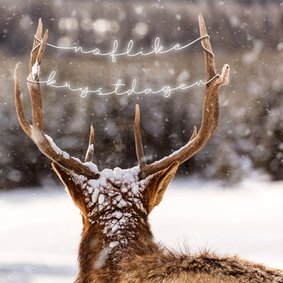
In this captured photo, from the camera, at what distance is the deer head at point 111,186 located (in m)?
3.99

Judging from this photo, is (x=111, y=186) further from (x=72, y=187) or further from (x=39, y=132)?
(x=39, y=132)

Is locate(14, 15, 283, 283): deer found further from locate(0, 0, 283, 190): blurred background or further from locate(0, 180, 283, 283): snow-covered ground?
locate(0, 0, 283, 190): blurred background

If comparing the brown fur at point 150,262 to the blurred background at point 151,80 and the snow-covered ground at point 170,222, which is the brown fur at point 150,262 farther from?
the blurred background at point 151,80

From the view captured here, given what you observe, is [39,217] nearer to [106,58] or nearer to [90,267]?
[106,58]

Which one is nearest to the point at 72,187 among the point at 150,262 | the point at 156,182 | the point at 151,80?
the point at 156,182

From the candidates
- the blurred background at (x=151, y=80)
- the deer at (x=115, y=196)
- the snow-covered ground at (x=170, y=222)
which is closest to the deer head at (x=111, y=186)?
the deer at (x=115, y=196)

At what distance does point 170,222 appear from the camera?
813 centimetres

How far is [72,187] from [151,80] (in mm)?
5411

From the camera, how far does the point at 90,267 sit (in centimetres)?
395

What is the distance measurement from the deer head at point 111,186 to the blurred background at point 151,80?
4.64 meters

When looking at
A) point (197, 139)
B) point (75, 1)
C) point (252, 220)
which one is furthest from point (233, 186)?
point (197, 139)

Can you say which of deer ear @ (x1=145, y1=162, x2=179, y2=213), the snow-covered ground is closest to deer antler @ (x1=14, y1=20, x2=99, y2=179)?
deer ear @ (x1=145, y1=162, x2=179, y2=213)

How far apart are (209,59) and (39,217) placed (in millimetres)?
5354

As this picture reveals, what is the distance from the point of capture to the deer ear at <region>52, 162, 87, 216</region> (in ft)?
13.7
